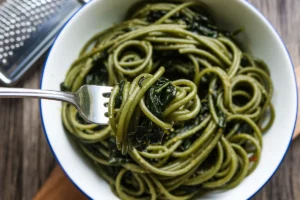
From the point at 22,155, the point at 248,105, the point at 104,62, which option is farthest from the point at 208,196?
the point at 22,155

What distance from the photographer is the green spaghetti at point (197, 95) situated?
7.36 feet

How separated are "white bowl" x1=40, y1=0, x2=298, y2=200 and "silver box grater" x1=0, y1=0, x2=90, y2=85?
33cm

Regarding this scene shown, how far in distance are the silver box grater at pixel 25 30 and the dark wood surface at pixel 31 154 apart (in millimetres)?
82

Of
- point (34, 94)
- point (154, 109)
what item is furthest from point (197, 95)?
point (34, 94)

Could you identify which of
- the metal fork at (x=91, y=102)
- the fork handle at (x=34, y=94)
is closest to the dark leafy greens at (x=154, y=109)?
the metal fork at (x=91, y=102)

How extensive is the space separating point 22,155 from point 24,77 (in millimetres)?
474

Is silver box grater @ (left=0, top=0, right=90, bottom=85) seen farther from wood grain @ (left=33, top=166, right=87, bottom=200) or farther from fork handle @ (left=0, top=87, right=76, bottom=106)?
fork handle @ (left=0, top=87, right=76, bottom=106)

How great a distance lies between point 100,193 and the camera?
88.8 inches

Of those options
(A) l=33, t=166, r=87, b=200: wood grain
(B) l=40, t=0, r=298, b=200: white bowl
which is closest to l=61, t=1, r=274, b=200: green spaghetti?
(B) l=40, t=0, r=298, b=200: white bowl

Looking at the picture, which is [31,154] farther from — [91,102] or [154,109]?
[154,109]

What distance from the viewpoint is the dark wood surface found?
258 cm

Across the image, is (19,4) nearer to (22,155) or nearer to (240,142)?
(22,155)

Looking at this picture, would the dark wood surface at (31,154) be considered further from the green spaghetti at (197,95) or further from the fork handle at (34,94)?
the fork handle at (34,94)

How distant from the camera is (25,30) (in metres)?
2.65
